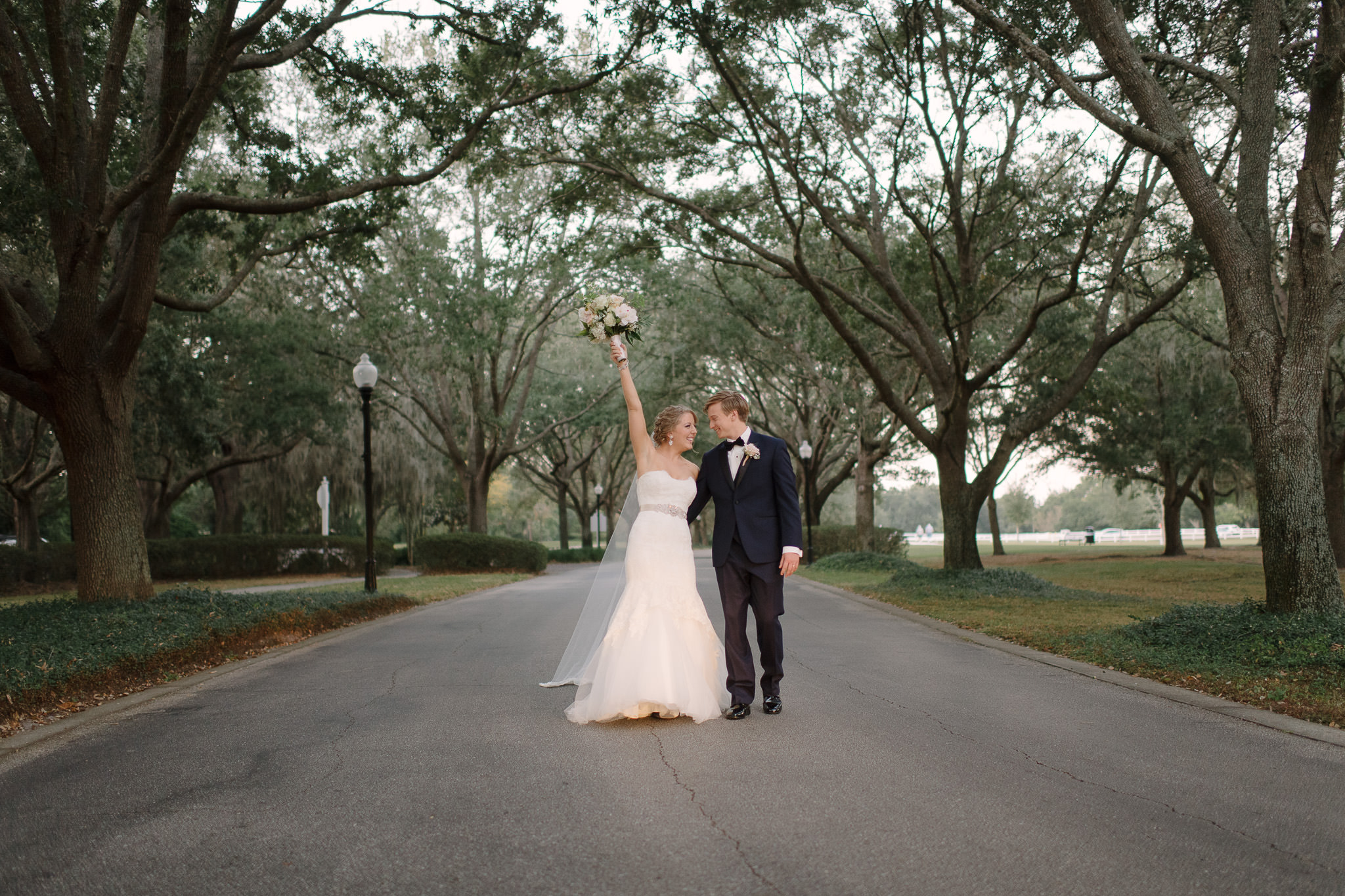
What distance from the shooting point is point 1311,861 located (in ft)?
11.0

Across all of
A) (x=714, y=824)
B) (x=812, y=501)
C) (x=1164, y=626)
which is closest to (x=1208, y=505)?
(x=812, y=501)

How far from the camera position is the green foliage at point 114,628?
22.5 feet

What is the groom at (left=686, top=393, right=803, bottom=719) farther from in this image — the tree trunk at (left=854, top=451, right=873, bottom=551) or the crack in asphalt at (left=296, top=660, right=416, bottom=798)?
the tree trunk at (left=854, top=451, right=873, bottom=551)

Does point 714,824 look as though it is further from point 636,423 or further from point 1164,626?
point 1164,626

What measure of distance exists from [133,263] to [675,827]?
403 inches

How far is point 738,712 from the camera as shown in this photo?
593 centimetres

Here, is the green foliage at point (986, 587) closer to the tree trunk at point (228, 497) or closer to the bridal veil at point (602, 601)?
the bridal veil at point (602, 601)

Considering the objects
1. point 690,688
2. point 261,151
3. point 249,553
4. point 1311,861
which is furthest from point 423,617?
point 249,553

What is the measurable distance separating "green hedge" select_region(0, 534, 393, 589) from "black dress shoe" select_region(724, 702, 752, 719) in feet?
68.9

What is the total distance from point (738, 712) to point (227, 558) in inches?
1002

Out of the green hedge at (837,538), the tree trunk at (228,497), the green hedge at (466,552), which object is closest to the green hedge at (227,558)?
the tree trunk at (228,497)

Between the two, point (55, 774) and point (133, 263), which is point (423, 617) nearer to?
point (133, 263)

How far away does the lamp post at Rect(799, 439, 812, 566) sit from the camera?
29.4 metres

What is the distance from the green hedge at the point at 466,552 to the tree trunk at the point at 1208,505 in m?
26.4
